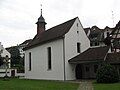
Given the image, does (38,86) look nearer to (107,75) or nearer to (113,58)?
(107,75)

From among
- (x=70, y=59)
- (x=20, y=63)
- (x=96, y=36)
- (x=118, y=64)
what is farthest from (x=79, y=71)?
(x=20, y=63)

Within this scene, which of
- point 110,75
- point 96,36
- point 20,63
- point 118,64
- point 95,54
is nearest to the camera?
point 110,75

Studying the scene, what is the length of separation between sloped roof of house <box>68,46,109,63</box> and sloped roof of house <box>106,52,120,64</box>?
2.00 feet

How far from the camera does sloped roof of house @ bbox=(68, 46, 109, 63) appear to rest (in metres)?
33.2

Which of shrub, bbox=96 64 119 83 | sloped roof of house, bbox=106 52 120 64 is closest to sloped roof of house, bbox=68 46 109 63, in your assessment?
sloped roof of house, bbox=106 52 120 64

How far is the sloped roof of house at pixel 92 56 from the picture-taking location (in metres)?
33.2

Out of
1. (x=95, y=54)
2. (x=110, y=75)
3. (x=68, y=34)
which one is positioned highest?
(x=68, y=34)

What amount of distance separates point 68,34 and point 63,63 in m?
4.19

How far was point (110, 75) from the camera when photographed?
28.3m

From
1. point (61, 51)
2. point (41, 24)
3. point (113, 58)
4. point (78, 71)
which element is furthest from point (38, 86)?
point (41, 24)

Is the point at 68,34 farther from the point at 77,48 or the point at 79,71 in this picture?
the point at 79,71

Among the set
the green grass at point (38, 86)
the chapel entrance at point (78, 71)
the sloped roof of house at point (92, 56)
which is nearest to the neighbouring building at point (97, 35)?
the chapel entrance at point (78, 71)

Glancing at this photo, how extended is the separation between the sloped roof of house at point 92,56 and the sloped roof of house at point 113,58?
0.61 meters

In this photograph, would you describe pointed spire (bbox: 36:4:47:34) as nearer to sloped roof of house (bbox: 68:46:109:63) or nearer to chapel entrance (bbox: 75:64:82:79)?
chapel entrance (bbox: 75:64:82:79)
